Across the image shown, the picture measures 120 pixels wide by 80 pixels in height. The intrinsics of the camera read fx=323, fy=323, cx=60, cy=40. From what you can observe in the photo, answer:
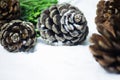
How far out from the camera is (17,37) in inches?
33.5

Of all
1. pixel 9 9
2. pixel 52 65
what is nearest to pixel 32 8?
pixel 9 9

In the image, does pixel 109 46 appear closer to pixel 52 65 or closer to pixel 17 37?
pixel 52 65

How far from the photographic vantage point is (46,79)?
74 centimetres

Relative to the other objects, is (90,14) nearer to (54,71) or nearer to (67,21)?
(67,21)

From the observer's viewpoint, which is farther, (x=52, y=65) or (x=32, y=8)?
(x=32, y=8)

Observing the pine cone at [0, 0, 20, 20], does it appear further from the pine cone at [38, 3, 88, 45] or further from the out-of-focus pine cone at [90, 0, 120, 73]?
the out-of-focus pine cone at [90, 0, 120, 73]

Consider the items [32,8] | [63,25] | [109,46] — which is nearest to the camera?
[109,46]

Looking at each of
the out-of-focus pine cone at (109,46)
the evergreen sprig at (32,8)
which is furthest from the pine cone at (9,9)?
the out-of-focus pine cone at (109,46)

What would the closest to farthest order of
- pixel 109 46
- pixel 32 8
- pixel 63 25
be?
1. pixel 109 46
2. pixel 63 25
3. pixel 32 8

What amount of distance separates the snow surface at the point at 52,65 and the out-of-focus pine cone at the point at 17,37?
0.02 m

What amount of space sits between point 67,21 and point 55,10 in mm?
51

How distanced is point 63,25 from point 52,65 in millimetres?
124

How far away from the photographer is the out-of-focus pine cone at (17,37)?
0.85 meters

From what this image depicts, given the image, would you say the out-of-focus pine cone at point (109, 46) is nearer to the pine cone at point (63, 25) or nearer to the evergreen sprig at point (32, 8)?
the pine cone at point (63, 25)
